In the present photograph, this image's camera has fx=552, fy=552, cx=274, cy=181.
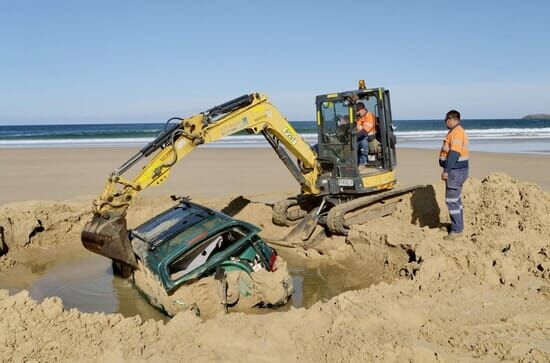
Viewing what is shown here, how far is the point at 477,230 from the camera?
8.60 m

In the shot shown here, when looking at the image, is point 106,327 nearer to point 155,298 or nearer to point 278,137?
point 155,298

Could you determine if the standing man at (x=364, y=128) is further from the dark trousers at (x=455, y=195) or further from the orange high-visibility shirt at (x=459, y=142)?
the dark trousers at (x=455, y=195)

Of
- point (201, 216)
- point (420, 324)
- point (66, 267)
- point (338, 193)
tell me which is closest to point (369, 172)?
point (338, 193)

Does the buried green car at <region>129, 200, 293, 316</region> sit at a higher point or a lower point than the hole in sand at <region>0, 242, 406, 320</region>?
higher

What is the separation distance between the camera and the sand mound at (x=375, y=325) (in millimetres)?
4949

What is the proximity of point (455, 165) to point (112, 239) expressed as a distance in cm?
500

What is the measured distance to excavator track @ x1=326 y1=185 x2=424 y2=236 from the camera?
935 cm

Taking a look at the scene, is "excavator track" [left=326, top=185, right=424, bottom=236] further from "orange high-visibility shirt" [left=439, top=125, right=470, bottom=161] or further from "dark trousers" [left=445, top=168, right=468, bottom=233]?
"orange high-visibility shirt" [left=439, top=125, right=470, bottom=161]

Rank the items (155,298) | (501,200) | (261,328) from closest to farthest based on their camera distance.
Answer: (261,328) < (155,298) < (501,200)

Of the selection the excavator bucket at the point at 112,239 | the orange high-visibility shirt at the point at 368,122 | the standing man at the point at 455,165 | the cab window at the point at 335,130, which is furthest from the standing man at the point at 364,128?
the excavator bucket at the point at 112,239

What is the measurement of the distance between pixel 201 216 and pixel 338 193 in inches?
134

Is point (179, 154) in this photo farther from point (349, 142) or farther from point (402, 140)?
point (402, 140)

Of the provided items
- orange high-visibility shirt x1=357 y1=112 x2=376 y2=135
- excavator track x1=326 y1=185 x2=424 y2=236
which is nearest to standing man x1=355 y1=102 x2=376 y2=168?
orange high-visibility shirt x1=357 y1=112 x2=376 y2=135

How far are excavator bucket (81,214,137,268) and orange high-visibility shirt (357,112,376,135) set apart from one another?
4.93 metres
